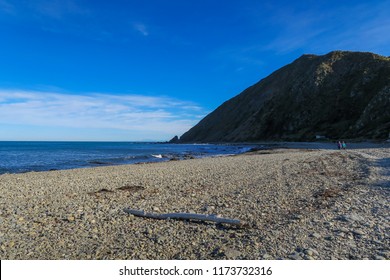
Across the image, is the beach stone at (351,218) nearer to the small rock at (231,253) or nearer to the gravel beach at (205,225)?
the gravel beach at (205,225)

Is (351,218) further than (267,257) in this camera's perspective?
Yes

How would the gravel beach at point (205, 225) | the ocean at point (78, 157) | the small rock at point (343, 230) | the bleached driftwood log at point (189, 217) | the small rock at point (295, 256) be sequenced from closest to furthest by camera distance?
the small rock at point (295, 256) < the gravel beach at point (205, 225) < the small rock at point (343, 230) < the bleached driftwood log at point (189, 217) < the ocean at point (78, 157)

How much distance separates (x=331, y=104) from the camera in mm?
101062

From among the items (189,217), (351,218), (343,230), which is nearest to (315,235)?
(343,230)

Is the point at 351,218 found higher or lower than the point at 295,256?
higher

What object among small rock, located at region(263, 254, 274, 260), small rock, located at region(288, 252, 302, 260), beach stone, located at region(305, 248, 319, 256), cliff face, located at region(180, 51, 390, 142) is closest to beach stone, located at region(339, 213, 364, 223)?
beach stone, located at region(305, 248, 319, 256)

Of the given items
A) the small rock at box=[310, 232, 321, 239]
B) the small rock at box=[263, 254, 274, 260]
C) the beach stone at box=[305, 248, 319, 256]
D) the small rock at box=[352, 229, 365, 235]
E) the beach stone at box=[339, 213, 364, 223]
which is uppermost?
the beach stone at box=[339, 213, 364, 223]

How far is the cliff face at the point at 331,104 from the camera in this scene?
3029 inches

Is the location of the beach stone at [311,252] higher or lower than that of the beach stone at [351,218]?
lower

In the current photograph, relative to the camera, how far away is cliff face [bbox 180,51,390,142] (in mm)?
76938

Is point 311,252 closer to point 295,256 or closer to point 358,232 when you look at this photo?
point 295,256

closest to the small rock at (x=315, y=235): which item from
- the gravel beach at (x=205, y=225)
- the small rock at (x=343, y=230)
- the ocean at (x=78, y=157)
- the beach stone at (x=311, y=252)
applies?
the gravel beach at (x=205, y=225)

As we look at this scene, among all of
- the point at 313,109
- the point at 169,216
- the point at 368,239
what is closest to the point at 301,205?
the point at 368,239

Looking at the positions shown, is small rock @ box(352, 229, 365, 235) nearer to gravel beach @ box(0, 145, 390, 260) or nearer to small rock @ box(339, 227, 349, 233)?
Answer: gravel beach @ box(0, 145, 390, 260)
